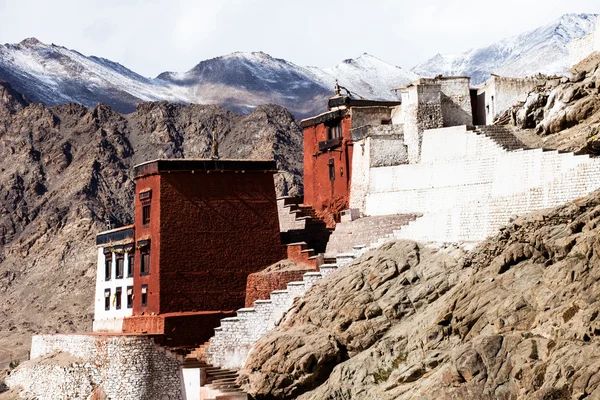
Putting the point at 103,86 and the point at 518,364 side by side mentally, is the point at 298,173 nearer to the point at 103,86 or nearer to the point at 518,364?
the point at 103,86

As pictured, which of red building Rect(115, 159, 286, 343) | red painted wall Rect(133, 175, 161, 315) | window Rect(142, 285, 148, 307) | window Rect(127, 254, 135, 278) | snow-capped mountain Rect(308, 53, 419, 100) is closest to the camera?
red building Rect(115, 159, 286, 343)

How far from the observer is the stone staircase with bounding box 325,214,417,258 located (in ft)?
145

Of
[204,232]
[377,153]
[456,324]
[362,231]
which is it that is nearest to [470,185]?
[362,231]

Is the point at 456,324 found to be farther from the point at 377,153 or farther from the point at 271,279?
the point at 377,153

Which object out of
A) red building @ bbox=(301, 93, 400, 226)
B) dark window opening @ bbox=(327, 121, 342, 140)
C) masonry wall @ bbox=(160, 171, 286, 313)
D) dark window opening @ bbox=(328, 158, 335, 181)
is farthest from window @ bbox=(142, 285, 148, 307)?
dark window opening @ bbox=(327, 121, 342, 140)

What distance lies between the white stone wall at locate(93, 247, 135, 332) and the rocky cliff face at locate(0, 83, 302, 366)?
24635 mm

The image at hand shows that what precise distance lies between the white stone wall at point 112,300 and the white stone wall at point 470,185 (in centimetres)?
1203

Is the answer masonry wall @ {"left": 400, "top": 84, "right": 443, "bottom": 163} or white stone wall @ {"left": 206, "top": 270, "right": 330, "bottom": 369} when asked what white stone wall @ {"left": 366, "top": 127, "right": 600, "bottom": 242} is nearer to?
masonry wall @ {"left": 400, "top": 84, "right": 443, "bottom": 163}

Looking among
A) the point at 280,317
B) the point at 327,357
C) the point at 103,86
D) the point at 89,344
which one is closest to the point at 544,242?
the point at 327,357

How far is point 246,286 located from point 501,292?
17739 mm

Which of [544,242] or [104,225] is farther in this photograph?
[104,225]

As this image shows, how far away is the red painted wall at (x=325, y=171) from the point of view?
51.3m

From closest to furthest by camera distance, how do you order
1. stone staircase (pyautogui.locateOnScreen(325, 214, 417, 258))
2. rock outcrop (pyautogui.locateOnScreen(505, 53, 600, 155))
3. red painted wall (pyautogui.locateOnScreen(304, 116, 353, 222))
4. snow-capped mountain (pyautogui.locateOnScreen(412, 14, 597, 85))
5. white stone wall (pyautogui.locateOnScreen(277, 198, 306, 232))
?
rock outcrop (pyautogui.locateOnScreen(505, 53, 600, 155)) < stone staircase (pyautogui.locateOnScreen(325, 214, 417, 258)) < red painted wall (pyautogui.locateOnScreen(304, 116, 353, 222)) < white stone wall (pyautogui.locateOnScreen(277, 198, 306, 232)) < snow-capped mountain (pyautogui.locateOnScreen(412, 14, 597, 85))

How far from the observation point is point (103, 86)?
12019 cm
